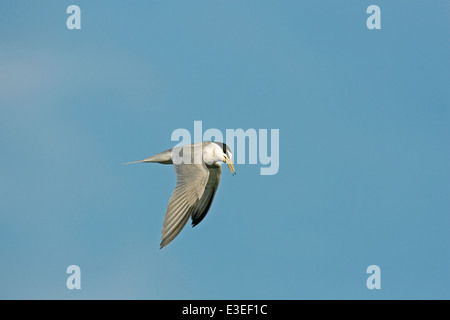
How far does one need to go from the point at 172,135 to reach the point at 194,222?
1.49 m

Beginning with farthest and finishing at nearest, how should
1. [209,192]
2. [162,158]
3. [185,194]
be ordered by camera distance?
[209,192] → [162,158] → [185,194]

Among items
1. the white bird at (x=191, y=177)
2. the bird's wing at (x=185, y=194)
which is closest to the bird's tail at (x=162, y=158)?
the white bird at (x=191, y=177)

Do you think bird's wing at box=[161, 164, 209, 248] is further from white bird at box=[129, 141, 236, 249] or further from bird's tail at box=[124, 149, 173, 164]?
bird's tail at box=[124, 149, 173, 164]

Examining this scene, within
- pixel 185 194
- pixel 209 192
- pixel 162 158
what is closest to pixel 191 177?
pixel 185 194

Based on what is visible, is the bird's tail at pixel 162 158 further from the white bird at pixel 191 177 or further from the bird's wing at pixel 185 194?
the bird's wing at pixel 185 194

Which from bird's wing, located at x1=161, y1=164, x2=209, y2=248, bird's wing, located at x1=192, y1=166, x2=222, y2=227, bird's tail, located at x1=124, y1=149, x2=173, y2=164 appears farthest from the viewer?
bird's wing, located at x1=192, y1=166, x2=222, y2=227

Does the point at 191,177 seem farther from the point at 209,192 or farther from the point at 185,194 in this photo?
the point at 209,192

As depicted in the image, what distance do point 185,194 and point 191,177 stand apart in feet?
0.92

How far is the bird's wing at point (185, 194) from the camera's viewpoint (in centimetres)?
1267

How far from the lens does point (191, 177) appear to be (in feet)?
42.1

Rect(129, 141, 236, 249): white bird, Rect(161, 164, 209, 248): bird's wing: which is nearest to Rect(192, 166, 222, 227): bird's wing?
Rect(129, 141, 236, 249): white bird

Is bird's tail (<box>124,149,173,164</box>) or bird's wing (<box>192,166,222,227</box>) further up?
bird's tail (<box>124,149,173,164</box>)

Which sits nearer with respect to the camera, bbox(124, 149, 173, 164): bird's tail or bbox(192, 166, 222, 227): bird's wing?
bbox(124, 149, 173, 164): bird's tail

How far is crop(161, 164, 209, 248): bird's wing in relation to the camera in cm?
1267
